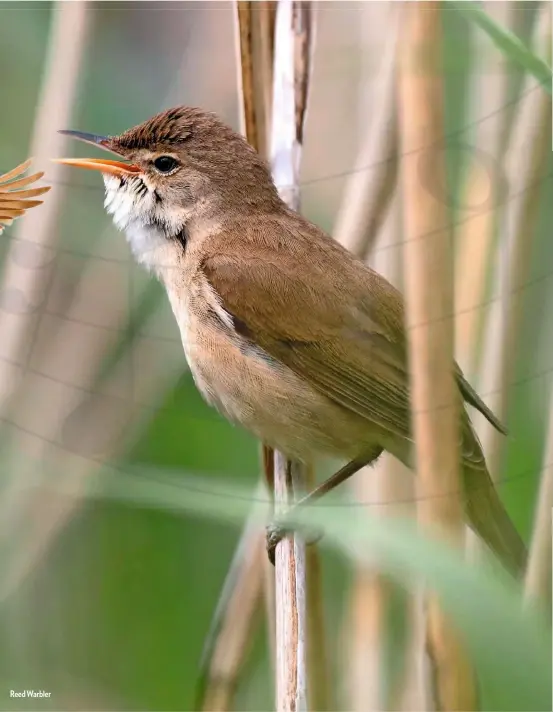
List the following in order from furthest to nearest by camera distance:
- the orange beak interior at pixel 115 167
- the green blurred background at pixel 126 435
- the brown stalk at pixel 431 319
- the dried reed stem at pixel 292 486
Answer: the green blurred background at pixel 126 435 → the orange beak interior at pixel 115 167 → the dried reed stem at pixel 292 486 → the brown stalk at pixel 431 319

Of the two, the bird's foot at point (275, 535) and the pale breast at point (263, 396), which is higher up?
the pale breast at point (263, 396)

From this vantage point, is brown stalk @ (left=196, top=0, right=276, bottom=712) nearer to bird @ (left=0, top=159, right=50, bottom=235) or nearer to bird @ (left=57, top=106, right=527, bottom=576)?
bird @ (left=57, top=106, right=527, bottom=576)

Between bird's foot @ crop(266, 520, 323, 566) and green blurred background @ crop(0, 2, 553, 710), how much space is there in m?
0.14

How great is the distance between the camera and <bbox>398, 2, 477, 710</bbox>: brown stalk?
1.18 m

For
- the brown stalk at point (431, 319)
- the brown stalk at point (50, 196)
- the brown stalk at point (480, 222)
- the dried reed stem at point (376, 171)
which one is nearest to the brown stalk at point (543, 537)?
the brown stalk at point (480, 222)

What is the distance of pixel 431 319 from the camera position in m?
1.22

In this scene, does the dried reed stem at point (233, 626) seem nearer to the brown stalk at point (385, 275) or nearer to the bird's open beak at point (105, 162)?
the brown stalk at point (385, 275)

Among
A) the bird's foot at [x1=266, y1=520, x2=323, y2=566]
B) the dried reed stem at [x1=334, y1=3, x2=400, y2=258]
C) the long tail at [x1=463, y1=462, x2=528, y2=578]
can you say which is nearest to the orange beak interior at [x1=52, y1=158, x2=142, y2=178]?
the dried reed stem at [x1=334, y1=3, x2=400, y2=258]

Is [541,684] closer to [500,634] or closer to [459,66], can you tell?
[500,634]

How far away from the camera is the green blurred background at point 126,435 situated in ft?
6.63

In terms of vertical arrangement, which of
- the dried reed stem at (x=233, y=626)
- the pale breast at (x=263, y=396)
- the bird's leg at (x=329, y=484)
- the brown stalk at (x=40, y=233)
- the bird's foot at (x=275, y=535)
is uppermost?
the brown stalk at (x=40, y=233)

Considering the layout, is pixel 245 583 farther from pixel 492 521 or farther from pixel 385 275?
pixel 385 275

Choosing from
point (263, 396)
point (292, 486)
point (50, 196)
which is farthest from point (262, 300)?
point (50, 196)

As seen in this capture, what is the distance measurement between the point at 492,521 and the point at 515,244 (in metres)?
0.56
